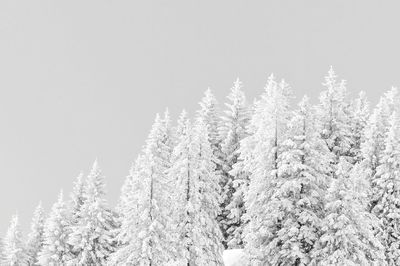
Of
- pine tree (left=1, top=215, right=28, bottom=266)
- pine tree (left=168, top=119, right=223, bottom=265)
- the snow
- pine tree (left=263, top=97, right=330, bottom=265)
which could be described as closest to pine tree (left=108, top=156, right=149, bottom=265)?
pine tree (left=168, top=119, right=223, bottom=265)

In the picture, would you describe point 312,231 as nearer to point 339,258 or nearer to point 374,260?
point 339,258

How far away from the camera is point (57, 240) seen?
58844mm

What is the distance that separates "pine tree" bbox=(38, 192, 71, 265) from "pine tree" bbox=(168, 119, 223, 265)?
60.7ft

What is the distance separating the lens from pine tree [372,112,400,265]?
156ft

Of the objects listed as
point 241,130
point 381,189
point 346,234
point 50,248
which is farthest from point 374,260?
point 50,248

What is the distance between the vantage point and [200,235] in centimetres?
4172

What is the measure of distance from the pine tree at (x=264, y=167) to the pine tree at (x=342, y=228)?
3.58 meters

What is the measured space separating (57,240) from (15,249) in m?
10.3

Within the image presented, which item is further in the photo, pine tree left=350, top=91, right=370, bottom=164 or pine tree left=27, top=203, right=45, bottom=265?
pine tree left=27, top=203, right=45, bottom=265

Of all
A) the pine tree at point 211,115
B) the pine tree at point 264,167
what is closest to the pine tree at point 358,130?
the pine tree at point 211,115

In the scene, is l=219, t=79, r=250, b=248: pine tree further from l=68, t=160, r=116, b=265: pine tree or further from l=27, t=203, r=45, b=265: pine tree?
l=27, t=203, r=45, b=265: pine tree

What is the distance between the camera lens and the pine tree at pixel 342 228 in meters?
36.0

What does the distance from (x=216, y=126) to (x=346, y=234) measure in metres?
29.0

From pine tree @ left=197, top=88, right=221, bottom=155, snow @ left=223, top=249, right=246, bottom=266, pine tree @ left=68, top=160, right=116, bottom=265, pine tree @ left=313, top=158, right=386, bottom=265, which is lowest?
pine tree @ left=313, top=158, right=386, bottom=265
